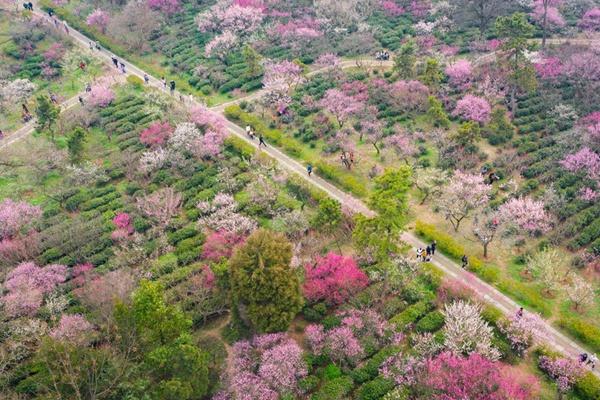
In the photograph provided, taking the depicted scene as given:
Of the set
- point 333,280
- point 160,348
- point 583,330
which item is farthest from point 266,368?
point 583,330

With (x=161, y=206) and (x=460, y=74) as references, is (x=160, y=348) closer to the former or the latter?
(x=161, y=206)

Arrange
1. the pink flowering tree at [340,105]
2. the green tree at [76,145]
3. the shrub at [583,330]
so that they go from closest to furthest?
the shrub at [583,330] < the green tree at [76,145] < the pink flowering tree at [340,105]

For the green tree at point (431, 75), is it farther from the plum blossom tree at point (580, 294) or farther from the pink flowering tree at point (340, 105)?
the plum blossom tree at point (580, 294)

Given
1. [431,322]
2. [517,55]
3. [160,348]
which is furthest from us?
[517,55]

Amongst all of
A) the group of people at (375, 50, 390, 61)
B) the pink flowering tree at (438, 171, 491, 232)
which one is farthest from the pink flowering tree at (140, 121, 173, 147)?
the group of people at (375, 50, 390, 61)

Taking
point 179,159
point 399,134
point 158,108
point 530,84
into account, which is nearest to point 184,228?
point 179,159

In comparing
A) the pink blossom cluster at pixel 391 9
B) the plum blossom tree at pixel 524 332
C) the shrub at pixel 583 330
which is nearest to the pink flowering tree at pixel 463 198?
the plum blossom tree at pixel 524 332
